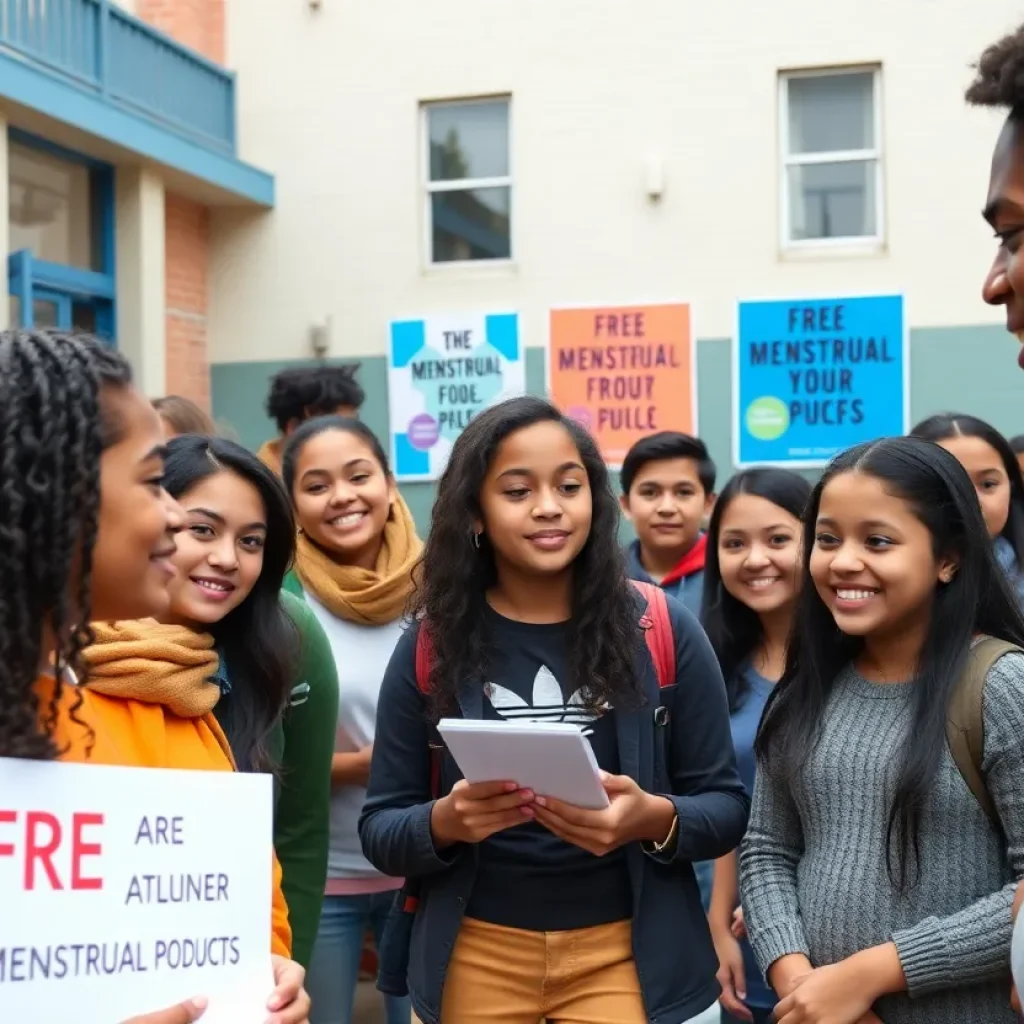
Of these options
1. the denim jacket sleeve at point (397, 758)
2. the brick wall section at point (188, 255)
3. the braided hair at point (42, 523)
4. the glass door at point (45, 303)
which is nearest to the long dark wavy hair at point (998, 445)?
the denim jacket sleeve at point (397, 758)

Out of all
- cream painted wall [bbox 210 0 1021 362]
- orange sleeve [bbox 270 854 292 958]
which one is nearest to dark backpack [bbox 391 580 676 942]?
orange sleeve [bbox 270 854 292 958]

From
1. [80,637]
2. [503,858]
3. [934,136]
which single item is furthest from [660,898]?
[934,136]

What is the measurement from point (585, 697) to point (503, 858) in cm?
34

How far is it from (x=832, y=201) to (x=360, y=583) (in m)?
7.49

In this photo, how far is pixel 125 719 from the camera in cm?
181

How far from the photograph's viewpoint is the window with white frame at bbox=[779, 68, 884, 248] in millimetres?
9922

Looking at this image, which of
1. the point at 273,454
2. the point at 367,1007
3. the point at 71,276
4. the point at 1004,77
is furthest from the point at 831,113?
the point at 1004,77

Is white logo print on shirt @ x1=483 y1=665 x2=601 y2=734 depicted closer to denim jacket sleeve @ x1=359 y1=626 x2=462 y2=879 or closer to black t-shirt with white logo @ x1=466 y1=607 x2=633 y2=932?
black t-shirt with white logo @ x1=466 y1=607 x2=633 y2=932

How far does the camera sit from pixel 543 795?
89.4 inches

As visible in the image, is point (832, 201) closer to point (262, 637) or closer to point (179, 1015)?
point (262, 637)

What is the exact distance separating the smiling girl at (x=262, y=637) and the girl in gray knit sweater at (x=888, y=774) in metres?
0.96

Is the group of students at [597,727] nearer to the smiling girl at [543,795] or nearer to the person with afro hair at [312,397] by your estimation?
the smiling girl at [543,795]

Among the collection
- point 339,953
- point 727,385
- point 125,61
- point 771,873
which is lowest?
point 339,953

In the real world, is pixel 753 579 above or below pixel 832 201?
below
